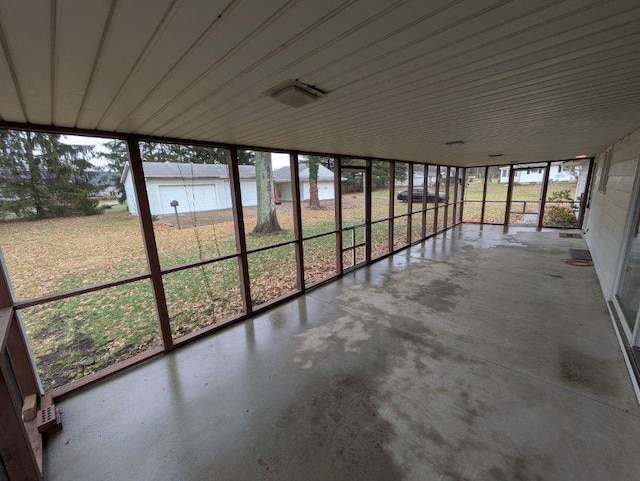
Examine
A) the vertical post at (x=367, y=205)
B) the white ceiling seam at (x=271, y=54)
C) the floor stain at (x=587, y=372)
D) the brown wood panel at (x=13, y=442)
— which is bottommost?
the floor stain at (x=587, y=372)

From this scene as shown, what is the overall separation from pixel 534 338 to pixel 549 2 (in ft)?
11.3

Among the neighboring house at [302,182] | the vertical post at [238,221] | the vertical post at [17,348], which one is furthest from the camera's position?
the neighboring house at [302,182]

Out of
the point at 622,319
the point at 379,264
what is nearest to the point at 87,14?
the point at 622,319

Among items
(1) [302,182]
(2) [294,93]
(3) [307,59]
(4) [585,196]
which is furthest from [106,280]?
(4) [585,196]

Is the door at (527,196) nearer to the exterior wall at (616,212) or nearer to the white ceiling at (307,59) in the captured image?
the exterior wall at (616,212)

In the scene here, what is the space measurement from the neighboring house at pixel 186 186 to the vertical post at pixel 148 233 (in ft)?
13.4

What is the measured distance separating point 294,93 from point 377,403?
2533mm

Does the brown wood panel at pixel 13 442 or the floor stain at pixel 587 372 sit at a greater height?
the brown wood panel at pixel 13 442

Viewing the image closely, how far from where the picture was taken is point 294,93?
1.77 m

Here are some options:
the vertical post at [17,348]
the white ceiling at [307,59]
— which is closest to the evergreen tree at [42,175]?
the vertical post at [17,348]

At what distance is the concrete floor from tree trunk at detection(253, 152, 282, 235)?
532 cm

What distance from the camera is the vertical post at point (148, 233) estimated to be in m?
2.81

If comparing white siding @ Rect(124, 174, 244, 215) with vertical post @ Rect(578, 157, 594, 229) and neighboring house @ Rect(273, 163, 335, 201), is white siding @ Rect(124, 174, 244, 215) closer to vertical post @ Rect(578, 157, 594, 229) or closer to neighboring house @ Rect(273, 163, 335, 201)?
neighboring house @ Rect(273, 163, 335, 201)

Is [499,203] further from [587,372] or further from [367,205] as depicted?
[587,372]
